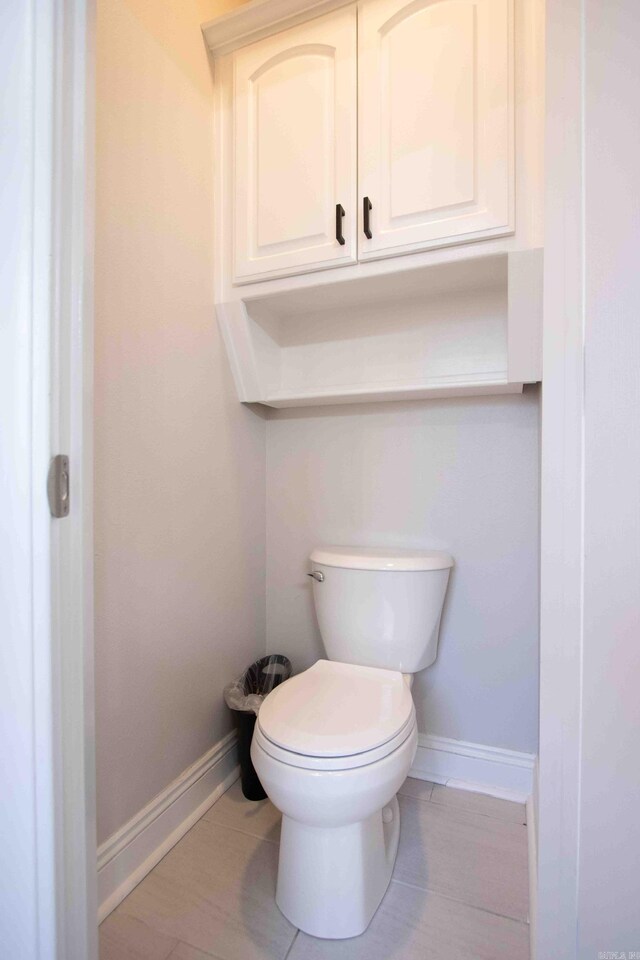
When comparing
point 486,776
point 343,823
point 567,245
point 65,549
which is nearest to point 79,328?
point 65,549

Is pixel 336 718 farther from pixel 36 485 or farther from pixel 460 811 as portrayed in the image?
pixel 36 485

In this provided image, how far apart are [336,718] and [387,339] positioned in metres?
1.16

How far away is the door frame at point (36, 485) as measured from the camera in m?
0.49

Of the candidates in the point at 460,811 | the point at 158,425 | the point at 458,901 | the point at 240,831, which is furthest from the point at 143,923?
the point at 158,425

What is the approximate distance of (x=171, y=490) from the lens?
120cm

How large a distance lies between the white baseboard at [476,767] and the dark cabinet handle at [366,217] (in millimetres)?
1585

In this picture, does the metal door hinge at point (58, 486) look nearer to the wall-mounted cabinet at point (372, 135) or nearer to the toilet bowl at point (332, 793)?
the toilet bowl at point (332, 793)

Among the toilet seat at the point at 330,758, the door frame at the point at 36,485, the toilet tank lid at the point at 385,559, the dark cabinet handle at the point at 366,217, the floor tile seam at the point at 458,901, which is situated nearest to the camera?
the door frame at the point at 36,485

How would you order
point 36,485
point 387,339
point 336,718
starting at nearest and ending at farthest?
point 36,485 < point 336,718 < point 387,339

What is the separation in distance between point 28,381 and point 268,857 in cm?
129

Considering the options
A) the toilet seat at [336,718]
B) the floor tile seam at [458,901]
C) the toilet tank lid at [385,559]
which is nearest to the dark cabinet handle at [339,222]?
the toilet tank lid at [385,559]

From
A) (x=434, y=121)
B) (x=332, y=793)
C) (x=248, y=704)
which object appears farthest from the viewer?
(x=248, y=704)

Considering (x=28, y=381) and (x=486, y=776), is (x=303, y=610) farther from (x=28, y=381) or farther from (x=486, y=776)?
(x=28, y=381)

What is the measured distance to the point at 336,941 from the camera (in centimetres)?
93
